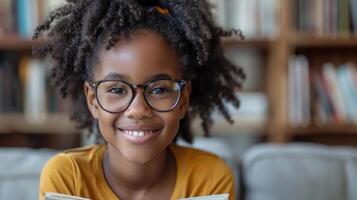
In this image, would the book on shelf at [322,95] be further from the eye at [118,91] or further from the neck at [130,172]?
the eye at [118,91]

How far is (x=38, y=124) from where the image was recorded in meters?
1.94

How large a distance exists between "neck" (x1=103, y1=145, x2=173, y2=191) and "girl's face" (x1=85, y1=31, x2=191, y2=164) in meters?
0.08

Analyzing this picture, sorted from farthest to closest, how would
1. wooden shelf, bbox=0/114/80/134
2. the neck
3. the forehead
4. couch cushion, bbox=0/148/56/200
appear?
wooden shelf, bbox=0/114/80/134 → couch cushion, bbox=0/148/56/200 → the neck → the forehead

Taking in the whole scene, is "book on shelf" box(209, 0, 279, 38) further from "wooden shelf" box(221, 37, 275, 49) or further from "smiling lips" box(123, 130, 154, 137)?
"smiling lips" box(123, 130, 154, 137)

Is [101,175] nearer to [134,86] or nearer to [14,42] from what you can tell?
[134,86]

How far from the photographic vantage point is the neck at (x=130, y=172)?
0.96 m

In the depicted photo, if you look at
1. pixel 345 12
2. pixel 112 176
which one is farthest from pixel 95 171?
pixel 345 12

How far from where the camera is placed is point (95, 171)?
96 centimetres

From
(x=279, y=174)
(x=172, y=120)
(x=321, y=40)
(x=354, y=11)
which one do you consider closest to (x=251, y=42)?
(x=321, y=40)

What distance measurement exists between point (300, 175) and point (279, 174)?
0.17ft

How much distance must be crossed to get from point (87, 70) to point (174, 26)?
19 centimetres

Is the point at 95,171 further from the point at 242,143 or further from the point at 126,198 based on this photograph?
the point at 242,143

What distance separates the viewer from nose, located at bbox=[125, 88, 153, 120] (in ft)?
2.70

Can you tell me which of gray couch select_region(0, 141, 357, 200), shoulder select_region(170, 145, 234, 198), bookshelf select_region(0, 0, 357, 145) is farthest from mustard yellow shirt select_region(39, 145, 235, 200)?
bookshelf select_region(0, 0, 357, 145)
